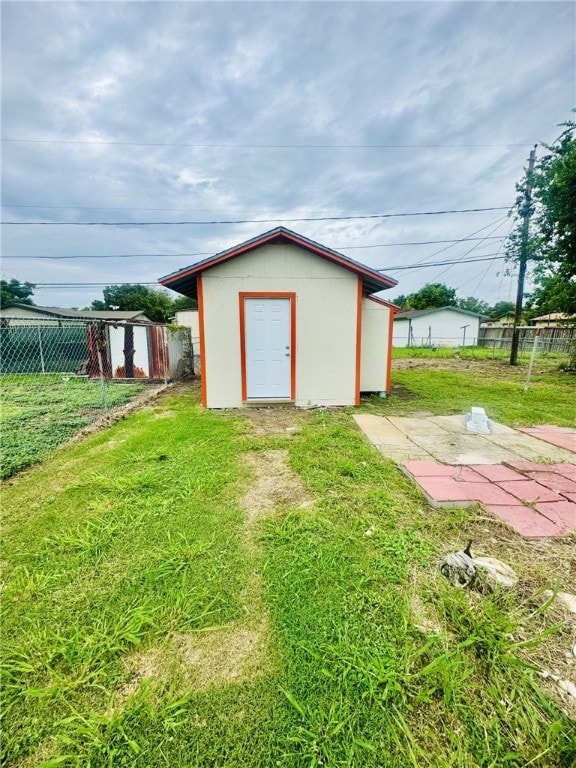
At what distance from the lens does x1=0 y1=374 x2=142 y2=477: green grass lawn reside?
13.0 ft

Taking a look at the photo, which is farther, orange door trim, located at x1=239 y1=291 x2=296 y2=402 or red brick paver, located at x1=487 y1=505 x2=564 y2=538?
orange door trim, located at x1=239 y1=291 x2=296 y2=402

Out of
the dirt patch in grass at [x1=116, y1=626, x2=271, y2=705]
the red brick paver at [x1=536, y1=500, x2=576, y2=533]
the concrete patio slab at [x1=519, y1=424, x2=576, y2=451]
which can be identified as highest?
the concrete patio slab at [x1=519, y1=424, x2=576, y2=451]

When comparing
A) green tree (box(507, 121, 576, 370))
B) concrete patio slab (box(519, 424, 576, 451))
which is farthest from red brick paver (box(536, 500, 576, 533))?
green tree (box(507, 121, 576, 370))

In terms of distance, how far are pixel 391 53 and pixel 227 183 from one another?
11.1m

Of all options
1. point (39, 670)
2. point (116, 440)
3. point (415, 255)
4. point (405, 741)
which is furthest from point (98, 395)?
point (415, 255)

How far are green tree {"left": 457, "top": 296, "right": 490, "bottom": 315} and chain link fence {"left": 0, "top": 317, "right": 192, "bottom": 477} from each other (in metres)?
48.3

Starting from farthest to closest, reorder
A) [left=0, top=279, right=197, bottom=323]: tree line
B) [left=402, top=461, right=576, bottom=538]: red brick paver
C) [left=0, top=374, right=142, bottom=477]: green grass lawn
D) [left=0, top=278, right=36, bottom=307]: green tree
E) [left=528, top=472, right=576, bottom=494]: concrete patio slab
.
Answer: [left=0, top=279, right=197, bottom=323]: tree line, [left=0, top=278, right=36, bottom=307]: green tree, [left=0, top=374, right=142, bottom=477]: green grass lawn, [left=528, top=472, right=576, bottom=494]: concrete patio slab, [left=402, top=461, right=576, bottom=538]: red brick paver

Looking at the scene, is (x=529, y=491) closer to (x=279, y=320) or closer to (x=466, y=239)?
(x=279, y=320)

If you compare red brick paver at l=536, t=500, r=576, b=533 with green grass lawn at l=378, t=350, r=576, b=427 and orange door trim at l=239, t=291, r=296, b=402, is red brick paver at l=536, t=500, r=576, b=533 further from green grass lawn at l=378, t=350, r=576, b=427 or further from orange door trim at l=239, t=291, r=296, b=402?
orange door trim at l=239, t=291, r=296, b=402

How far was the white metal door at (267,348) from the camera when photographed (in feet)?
20.1

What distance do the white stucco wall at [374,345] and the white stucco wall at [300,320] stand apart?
106 centimetres

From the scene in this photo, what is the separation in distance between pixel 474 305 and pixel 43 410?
58.5m

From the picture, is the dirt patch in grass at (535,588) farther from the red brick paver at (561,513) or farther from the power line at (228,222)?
the power line at (228,222)

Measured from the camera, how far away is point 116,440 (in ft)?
14.6
